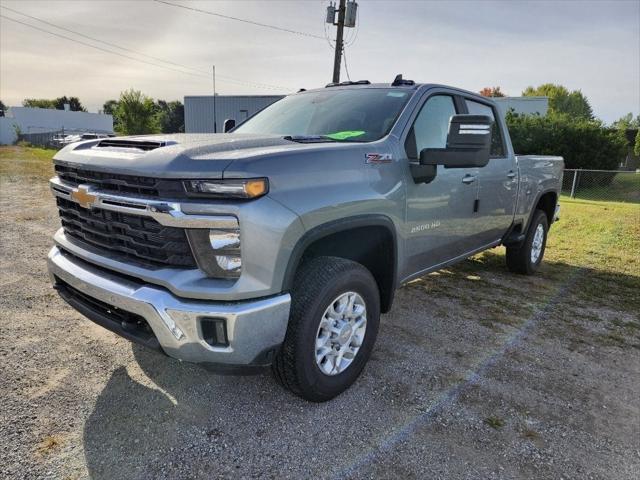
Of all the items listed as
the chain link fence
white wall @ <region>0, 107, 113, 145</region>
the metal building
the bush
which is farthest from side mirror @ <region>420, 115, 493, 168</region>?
white wall @ <region>0, 107, 113, 145</region>

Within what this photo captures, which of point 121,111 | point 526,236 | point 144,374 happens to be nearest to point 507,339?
point 526,236

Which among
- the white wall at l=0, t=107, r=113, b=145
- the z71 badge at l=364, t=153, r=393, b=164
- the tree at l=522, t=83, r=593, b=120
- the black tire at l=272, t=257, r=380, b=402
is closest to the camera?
the black tire at l=272, t=257, r=380, b=402

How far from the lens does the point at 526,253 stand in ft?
19.0

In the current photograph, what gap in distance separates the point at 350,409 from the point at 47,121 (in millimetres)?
71718

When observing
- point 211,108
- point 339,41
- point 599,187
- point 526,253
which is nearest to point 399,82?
point 526,253

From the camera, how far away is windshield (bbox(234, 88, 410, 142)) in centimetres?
340

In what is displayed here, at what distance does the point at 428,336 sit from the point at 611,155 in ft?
65.4

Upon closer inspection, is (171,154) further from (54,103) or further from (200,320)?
(54,103)

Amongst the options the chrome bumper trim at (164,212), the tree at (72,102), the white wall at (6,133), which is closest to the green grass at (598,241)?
the chrome bumper trim at (164,212)

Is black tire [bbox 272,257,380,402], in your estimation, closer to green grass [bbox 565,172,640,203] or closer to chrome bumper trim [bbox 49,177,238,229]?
chrome bumper trim [bbox 49,177,238,229]

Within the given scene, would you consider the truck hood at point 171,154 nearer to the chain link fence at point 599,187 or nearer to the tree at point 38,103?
the chain link fence at point 599,187

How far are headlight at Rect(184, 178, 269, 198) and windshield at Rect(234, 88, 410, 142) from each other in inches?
44.9

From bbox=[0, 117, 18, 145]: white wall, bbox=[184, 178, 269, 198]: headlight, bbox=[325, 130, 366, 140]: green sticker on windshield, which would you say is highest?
bbox=[325, 130, 366, 140]: green sticker on windshield

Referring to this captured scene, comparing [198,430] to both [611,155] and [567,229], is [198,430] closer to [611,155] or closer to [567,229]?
[567,229]
